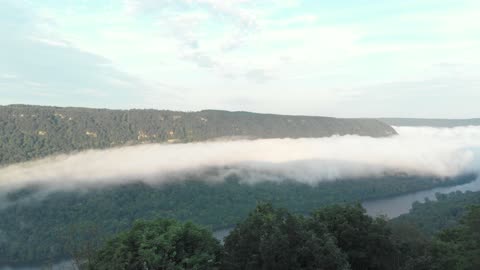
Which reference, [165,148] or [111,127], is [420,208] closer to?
[165,148]

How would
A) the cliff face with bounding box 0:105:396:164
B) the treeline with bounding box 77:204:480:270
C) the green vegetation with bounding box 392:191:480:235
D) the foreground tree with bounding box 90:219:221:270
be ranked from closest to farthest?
1. the treeline with bounding box 77:204:480:270
2. the foreground tree with bounding box 90:219:221:270
3. the green vegetation with bounding box 392:191:480:235
4. the cliff face with bounding box 0:105:396:164

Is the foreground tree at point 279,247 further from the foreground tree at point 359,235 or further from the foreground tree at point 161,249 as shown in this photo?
the foreground tree at point 359,235

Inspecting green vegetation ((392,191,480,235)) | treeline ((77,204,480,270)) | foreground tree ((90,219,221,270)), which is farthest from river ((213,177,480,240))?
foreground tree ((90,219,221,270))

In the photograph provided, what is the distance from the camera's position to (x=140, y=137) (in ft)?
613

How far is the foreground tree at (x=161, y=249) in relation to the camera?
24.2 metres

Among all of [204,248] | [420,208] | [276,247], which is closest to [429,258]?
[276,247]

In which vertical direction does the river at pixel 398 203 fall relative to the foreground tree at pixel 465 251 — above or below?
below

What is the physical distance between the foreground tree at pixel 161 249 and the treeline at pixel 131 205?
205 ft

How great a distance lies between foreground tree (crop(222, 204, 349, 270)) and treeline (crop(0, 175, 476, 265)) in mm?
63847

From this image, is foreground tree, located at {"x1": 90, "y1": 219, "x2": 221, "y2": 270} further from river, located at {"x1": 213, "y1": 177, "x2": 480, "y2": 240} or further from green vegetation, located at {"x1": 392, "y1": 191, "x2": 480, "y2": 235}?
river, located at {"x1": 213, "y1": 177, "x2": 480, "y2": 240}

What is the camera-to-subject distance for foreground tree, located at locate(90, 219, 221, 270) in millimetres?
24219

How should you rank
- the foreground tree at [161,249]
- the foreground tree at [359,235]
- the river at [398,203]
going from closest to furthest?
the foreground tree at [161,249]
the foreground tree at [359,235]
the river at [398,203]

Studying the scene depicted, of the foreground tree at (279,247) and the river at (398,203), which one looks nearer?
the foreground tree at (279,247)

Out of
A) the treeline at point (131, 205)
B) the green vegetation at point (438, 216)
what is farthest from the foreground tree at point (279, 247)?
the treeline at point (131, 205)
